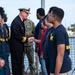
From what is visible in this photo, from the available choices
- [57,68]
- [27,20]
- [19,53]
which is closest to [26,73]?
[19,53]

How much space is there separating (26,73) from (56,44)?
3.65m

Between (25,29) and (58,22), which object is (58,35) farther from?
(25,29)

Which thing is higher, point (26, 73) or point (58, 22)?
point (58, 22)

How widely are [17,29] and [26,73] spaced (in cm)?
137

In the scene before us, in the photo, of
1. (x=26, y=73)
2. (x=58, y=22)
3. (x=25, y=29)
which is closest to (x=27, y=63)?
(x=26, y=73)

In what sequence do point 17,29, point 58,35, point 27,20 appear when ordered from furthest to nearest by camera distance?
point 27,20
point 17,29
point 58,35

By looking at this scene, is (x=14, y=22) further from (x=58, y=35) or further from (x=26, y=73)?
(x=58, y=35)

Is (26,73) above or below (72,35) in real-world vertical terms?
below

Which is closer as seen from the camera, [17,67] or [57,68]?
[57,68]

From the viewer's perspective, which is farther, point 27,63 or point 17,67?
point 27,63

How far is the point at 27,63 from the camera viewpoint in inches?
289

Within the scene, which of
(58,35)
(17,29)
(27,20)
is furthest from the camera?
(27,20)

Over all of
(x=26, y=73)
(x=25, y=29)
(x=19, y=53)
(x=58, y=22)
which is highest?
(x=58, y=22)

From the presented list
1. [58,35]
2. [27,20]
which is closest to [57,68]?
[58,35]
